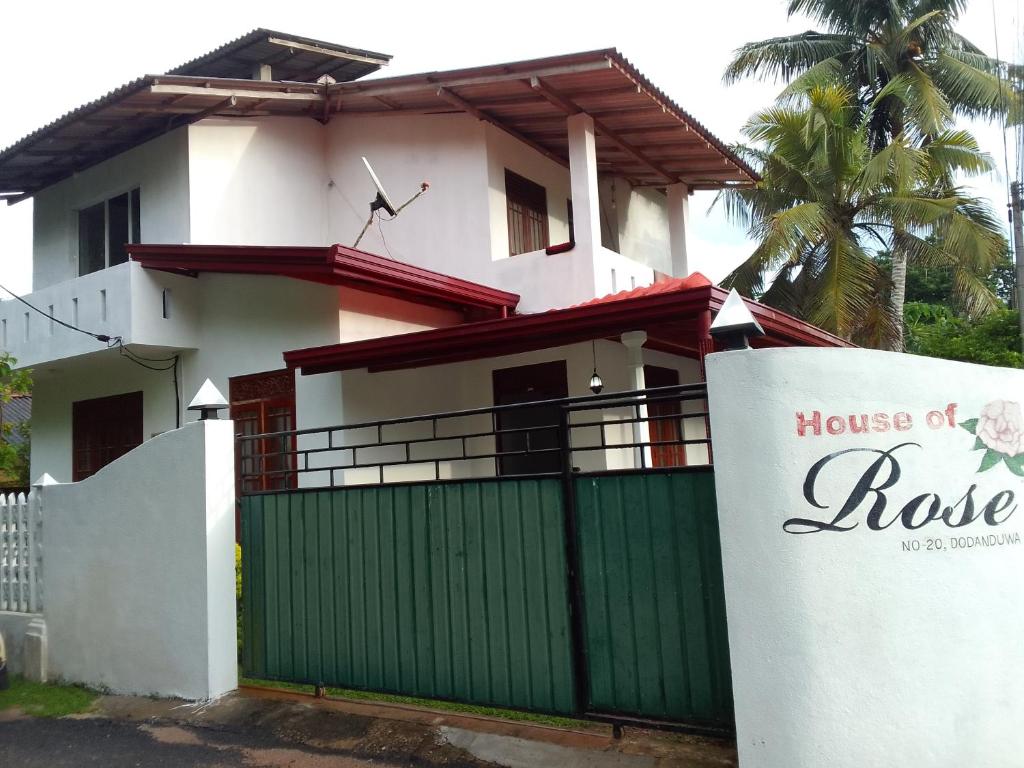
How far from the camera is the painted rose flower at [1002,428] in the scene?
171 inches

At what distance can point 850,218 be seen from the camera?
17109mm

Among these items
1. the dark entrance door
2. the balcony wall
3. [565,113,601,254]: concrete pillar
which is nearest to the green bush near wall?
the dark entrance door

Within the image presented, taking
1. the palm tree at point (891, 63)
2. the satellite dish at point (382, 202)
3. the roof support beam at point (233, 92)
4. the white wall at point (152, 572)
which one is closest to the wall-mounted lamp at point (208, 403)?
the white wall at point (152, 572)

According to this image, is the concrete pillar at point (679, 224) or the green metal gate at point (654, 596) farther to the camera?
the concrete pillar at point (679, 224)

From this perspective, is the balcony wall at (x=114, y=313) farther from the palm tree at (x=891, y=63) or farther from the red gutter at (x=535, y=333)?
the palm tree at (x=891, y=63)

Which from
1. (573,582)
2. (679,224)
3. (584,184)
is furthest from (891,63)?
(573,582)

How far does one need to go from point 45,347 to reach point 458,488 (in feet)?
27.0

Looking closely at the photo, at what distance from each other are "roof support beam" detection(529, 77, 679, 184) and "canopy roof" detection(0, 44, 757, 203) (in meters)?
0.02

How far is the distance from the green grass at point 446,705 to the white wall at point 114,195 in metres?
6.57

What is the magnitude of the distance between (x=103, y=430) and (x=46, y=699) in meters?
5.77

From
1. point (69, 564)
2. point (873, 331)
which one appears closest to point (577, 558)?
point (69, 564)

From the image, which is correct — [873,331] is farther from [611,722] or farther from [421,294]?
[611,722]

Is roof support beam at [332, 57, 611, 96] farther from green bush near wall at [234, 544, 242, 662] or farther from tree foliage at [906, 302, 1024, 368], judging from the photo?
tree foliage at [906, 302, 1024, 368]

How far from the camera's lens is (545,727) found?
5227 mm
